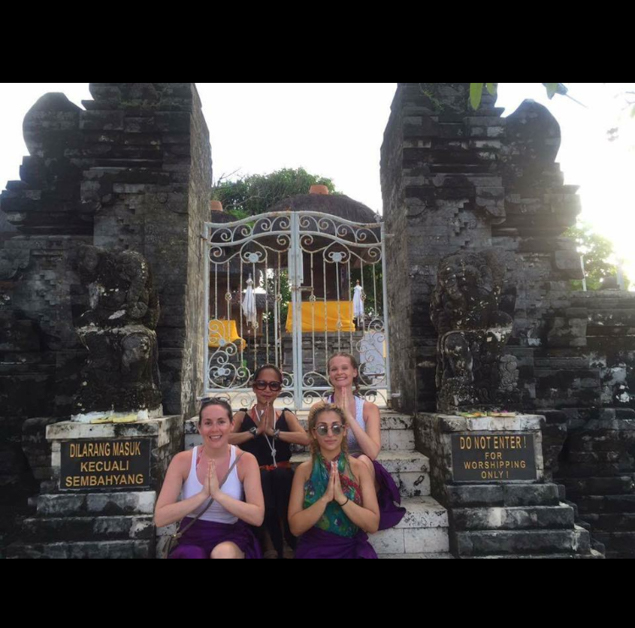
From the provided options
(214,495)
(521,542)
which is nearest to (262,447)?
(214,495)

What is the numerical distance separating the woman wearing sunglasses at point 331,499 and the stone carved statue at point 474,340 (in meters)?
1.28

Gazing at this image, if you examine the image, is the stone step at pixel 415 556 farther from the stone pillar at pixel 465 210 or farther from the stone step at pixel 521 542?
the stone pillar at pixel 465 210

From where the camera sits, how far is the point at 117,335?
12.9 feet

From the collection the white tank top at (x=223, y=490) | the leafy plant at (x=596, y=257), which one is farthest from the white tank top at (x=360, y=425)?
the leafy plant at (x=596, y=257)

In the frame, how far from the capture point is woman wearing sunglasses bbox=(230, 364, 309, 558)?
350 centimetres

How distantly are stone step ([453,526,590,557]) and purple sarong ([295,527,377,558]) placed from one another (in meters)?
0.90

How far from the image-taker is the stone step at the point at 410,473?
4176mm

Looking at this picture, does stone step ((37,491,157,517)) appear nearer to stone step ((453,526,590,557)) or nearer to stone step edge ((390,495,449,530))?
stone step edge ((390,495,449,530))

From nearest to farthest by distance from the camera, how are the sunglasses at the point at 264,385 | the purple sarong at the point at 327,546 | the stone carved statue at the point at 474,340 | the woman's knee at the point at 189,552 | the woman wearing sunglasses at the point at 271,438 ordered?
the woman's knee at the point at 189,552 < the purple sarong at the point at 327,546 < the woman wearing sunglasses at the point at 271,438 < the sunglasses at the point at 264,385 < the stone carved statue at the point at 474,340

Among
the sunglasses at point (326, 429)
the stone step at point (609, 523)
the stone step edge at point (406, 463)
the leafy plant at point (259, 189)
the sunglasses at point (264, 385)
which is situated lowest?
the stone step at point (609, 523)

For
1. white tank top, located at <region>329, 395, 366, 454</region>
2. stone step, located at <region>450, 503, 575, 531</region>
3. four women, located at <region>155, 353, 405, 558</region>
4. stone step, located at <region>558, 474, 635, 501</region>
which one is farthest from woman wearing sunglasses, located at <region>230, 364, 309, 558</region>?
stone step, located at <region>558, 474, 635, 501</region>

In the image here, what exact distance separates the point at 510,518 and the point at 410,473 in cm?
86

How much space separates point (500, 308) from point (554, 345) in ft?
4.58

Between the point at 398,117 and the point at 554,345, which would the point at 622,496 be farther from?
the point at 398,117
